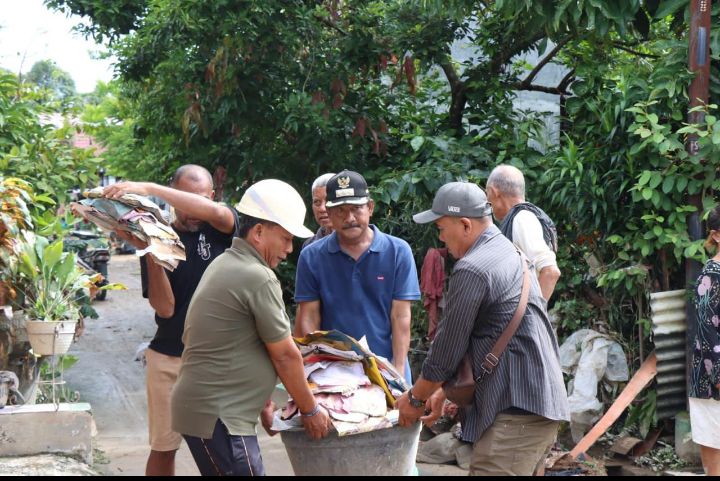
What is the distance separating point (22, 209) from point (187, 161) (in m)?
4.07

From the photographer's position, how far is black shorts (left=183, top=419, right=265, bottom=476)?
11.2ft

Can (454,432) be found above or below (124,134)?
below

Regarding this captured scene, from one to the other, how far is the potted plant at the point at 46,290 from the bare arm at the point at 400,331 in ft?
9.01

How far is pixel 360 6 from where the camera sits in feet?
30.5

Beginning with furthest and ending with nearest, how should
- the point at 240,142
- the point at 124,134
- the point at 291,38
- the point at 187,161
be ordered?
the point at 124,134
the point at 187,161
the point at 240,142
the point at 291,38

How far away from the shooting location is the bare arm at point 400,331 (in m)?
4.47

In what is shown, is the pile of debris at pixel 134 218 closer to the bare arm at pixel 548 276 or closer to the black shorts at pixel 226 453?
the black shorts at pixel 226 453

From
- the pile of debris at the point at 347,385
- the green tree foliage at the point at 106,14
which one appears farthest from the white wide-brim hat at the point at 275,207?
the green tree foliage at the point at 106,14

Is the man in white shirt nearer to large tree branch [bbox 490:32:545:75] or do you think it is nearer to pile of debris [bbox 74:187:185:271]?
pile of debris [bbox 74:187:185:271]

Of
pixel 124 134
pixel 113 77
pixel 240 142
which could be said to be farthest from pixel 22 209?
pixel 124 134

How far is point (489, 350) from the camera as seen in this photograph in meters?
3.60

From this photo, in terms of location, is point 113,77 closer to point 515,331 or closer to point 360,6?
point 360,6

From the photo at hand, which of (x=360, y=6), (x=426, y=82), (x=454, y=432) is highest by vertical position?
(x=360, y=6)

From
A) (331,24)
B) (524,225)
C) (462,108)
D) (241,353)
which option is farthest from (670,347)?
(331,24)
